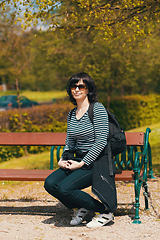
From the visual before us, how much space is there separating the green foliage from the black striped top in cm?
1072

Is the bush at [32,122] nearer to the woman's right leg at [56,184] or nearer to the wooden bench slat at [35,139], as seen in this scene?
the wooden bench slat at [35,139]

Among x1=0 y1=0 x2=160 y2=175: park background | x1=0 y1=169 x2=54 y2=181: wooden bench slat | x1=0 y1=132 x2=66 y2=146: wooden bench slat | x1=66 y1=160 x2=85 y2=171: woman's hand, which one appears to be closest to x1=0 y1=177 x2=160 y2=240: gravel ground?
x1=0 y1=169 x2=54 y2=181: wooden bench slat

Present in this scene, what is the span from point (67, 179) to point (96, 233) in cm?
65

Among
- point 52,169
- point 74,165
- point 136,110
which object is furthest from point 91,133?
point 136,110

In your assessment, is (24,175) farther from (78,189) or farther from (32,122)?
(32,122)

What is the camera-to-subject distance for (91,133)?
3.62 metres

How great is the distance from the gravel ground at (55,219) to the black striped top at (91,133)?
78 centimetres

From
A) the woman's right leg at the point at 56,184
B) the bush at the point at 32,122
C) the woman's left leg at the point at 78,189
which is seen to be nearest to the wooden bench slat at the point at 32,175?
the woman's right leg at the point at 56,184

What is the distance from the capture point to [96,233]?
11.2 feet

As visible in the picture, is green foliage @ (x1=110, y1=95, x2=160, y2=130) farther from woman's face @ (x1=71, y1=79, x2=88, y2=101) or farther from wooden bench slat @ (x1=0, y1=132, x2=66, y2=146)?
woman's face @ (x1=71, y1=79, x2=88, y2=101)

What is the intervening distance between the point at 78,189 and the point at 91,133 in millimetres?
644

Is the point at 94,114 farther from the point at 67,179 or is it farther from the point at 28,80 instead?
the point at 28,80

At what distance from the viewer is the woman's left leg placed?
3473 mm

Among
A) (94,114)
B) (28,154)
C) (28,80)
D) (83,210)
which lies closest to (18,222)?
(83,210)
